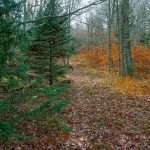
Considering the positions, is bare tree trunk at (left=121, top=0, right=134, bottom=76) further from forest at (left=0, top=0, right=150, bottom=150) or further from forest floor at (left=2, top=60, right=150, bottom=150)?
forest floor at (left=2, top=60, right=150, bottom=150)

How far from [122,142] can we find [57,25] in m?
9.42

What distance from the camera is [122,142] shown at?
29.9ft

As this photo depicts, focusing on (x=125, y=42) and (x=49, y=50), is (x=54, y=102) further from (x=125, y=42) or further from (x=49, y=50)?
(x=125, y=42)

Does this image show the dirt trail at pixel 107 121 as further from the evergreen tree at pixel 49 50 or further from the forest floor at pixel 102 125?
the evergreen tree at pixel 49 50

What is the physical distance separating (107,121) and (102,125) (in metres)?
0.47

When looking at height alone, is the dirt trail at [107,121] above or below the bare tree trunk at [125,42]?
below

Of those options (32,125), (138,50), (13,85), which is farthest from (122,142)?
(138,50)

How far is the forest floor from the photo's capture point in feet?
29.3

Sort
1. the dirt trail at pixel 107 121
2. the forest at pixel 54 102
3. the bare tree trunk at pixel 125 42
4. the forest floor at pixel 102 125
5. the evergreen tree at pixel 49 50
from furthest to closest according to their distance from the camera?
the bare tree trunk at pixel 125 42 → the evergreen tree at pixel 49 50 → the dirt trail at pixel 107 121 → the forest floor at pixel 102 125 → the forest at pixel 54 102

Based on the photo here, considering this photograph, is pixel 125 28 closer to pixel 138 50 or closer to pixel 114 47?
pixel 138 50

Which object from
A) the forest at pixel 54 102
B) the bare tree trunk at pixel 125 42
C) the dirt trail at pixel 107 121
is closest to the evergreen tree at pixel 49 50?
the forest at pixel 54 102

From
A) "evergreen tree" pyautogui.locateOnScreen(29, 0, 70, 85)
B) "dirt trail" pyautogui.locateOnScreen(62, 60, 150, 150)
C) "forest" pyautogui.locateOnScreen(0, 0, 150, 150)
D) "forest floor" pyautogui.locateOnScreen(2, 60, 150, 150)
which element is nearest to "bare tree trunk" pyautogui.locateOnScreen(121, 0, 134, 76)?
"forest" pyautogui.locateOnScreen(0, 0, 150, 150)

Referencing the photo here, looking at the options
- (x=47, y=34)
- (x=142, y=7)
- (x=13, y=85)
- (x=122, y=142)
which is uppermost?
(x=142, y=7)

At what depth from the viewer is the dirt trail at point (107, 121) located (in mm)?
9117
